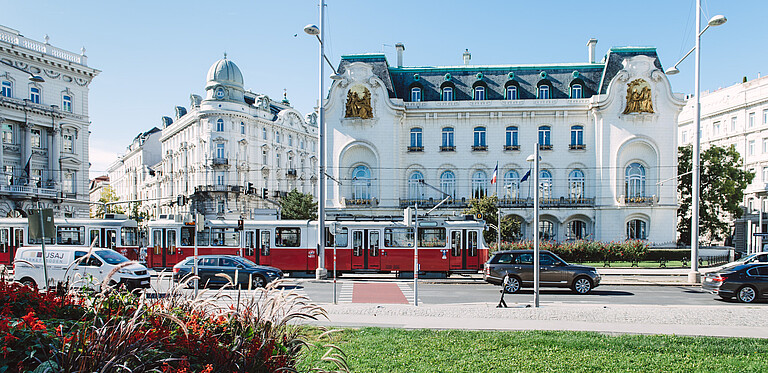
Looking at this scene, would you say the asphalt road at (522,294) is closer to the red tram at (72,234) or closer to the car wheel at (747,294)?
the car wheel at (747,294)

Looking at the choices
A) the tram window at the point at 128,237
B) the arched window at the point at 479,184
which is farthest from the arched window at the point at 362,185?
the tram window at the point at 128,237

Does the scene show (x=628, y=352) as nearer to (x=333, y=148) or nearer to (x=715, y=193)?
(x=333, y=148)

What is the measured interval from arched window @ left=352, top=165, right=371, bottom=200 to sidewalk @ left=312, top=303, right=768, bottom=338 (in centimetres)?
3078

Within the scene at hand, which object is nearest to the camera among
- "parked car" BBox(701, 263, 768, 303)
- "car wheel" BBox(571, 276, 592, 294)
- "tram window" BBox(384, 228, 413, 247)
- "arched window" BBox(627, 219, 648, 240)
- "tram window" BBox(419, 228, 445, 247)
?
"parked car" BBox(701, 263, 768, 303)

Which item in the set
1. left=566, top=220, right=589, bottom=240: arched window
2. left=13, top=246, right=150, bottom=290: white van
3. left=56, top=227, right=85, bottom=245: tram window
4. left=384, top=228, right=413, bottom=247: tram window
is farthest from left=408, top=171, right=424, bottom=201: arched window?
left=13, top=246, right=150, bottom=290: white van

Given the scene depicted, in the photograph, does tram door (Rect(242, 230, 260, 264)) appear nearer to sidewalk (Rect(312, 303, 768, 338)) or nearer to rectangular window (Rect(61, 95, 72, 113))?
sidewalk (Rect(312, 303, 768, 338))

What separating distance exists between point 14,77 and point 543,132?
169ft

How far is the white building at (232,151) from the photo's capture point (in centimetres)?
6738

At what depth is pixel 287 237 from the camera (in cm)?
2650

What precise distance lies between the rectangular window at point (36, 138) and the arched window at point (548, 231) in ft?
170

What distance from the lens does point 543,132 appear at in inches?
1826

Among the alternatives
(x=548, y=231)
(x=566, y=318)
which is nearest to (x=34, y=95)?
(x=548, y=231)

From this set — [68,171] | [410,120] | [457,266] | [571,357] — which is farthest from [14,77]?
[571,357]

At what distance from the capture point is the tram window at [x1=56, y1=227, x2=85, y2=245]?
Result: 93.7 feet
